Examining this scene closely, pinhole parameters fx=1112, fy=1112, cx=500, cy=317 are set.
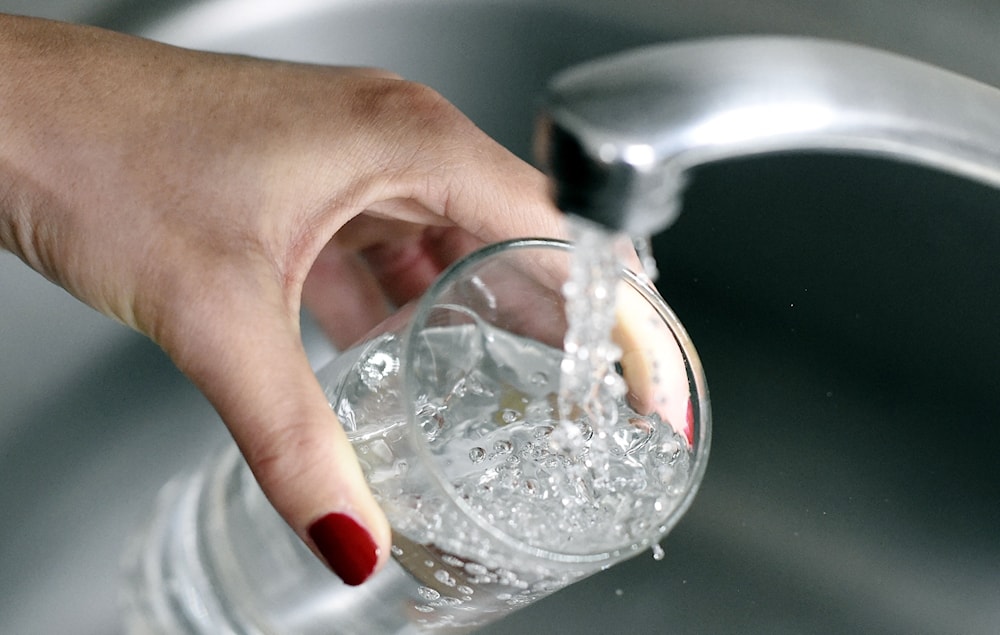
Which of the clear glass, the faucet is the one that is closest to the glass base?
the clear glass

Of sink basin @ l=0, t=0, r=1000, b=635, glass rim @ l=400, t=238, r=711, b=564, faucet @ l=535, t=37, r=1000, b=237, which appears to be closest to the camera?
faucet @ l=535, t=37, r=1000, b=237

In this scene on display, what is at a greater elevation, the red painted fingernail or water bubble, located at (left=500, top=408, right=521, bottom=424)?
the red painted fingernail

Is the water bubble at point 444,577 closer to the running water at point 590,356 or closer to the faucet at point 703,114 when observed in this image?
the running water at point 590,356

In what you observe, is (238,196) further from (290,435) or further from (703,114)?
(703,114)

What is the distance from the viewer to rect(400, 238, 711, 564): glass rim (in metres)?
0.27

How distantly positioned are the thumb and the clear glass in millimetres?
16

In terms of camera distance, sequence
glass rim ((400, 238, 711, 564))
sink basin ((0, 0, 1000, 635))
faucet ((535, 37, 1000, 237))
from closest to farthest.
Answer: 1. faucet ((535, 37, 1000, 237))
2. glass rim ((400, 238, 711, 564))
3. sink basin ((0, 0, 1000, 635))

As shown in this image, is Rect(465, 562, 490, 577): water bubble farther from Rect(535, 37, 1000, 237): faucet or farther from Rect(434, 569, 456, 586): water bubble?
Rect(535, 37, 1000, 237): faucet

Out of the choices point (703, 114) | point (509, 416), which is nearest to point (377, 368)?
point (509, 416)

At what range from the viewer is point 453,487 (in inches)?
11.6

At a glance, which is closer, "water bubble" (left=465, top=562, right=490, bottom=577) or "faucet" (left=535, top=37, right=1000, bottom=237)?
"faucet" (left=535, top=37, right=1000, bottom=237)

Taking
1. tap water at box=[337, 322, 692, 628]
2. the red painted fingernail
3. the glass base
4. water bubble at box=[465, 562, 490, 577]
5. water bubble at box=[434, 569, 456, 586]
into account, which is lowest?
the glass base

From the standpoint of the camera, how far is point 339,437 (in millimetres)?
299

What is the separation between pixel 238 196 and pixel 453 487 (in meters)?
0.11
